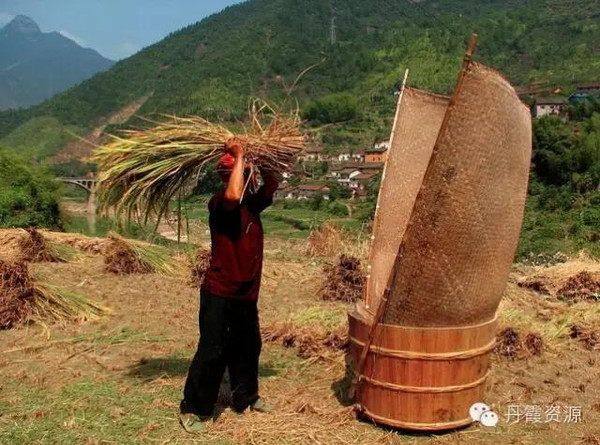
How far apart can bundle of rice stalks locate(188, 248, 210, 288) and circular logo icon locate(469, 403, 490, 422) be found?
3985 mm

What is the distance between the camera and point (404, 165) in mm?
4508

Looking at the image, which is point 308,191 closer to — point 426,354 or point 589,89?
point 589,89

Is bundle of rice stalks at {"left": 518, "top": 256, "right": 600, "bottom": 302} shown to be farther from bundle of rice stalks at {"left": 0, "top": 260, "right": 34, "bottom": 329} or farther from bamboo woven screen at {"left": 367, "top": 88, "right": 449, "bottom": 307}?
bundle of rice stalks at {"left": 0, "top": 260, "right": 34, "bottom": 329}

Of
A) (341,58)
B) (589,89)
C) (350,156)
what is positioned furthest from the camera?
(341,58)

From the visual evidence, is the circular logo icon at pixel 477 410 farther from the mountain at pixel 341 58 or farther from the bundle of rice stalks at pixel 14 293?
the mountain at pixel 341 58

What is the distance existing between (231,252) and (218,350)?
1.71 feet

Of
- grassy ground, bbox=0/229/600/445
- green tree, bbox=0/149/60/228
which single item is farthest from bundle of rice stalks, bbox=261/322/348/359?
green tree, bbox=0/149/60/228

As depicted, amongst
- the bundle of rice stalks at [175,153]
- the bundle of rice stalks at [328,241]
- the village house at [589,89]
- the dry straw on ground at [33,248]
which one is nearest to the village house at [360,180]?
the village house at [589,89]

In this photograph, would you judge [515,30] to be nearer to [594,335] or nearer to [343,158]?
[343,158]

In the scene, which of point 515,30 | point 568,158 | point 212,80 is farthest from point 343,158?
point 515,30

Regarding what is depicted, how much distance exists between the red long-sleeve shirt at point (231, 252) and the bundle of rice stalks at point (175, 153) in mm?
296

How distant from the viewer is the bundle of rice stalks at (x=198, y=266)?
7027 millimetres

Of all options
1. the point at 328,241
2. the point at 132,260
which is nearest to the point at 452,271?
the point at 132,260

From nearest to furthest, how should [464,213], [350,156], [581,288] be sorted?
[464,213] → [581,288] → [350,156]
